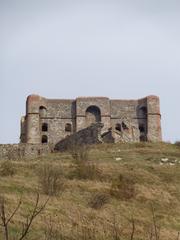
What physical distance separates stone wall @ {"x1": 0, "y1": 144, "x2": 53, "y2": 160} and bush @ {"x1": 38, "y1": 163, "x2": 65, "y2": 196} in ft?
43.4

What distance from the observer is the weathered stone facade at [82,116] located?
159ft

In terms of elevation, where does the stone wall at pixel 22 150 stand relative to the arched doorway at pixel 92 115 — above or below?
below

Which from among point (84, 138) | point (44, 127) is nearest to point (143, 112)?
point (84, 138)

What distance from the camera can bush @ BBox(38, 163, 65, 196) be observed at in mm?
21095

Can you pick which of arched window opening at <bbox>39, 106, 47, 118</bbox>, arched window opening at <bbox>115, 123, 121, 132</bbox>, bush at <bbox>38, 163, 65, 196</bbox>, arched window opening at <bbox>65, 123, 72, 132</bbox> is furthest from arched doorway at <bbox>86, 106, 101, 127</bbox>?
bush at <bbox>38, 163, 65, 196</bbox>

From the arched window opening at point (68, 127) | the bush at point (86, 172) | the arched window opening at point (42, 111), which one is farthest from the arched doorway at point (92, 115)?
the bush at point (86, 172)

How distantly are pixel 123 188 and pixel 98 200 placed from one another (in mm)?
2741

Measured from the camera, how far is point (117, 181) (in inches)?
969

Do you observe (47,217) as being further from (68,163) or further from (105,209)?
(68,163)

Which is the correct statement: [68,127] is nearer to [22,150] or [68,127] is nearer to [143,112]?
[143,112]

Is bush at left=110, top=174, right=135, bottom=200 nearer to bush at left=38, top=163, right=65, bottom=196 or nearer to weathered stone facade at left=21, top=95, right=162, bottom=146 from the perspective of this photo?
bush at left=38, top=163, right=65, bottom=196

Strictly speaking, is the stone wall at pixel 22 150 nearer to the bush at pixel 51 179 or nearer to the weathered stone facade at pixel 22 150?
the weathered stone facade at pixel 22 150

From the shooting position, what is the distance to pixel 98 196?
20.8m

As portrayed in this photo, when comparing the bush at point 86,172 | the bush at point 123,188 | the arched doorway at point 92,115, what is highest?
the arched doorway at point 92,115
